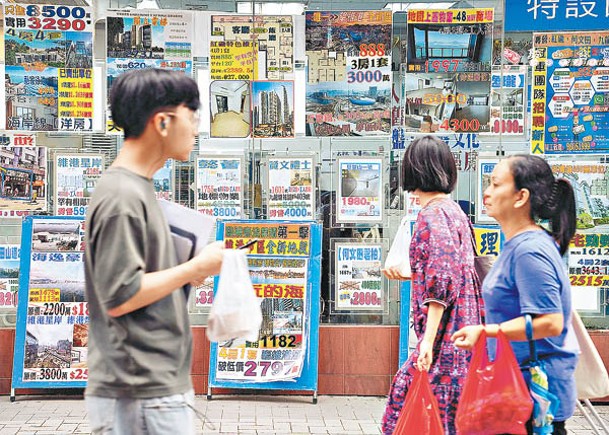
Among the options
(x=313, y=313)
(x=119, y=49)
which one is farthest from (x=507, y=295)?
(x=119, y=49)

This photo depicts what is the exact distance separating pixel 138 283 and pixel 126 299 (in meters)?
0.06

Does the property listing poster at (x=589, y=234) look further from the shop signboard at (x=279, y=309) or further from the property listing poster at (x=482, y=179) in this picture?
the shop signboard at (x=279, y=309)

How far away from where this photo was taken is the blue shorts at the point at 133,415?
2.68 metres

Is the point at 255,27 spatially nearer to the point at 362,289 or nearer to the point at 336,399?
the point at 362,289

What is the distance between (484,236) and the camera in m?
7.09

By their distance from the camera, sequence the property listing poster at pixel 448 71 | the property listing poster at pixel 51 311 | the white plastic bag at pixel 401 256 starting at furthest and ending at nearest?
the property listing poster at pixel 448 71
the property listing poster at pixel 51 311
the white plastic bag at pixel 401 256

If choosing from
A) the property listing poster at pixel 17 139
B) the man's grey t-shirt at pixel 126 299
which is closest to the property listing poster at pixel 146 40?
the property listing poster at pixel 17 139

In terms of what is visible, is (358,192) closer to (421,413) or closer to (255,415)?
(255,415)

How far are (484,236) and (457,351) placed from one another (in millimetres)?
3029

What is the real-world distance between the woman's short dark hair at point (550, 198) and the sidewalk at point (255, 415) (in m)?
3.05

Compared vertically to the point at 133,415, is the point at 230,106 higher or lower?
higher

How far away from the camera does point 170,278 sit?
2.66 meters

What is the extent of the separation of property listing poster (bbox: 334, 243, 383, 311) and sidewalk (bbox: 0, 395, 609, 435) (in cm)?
72

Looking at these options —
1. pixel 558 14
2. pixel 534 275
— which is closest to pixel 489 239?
pixel 558 14
